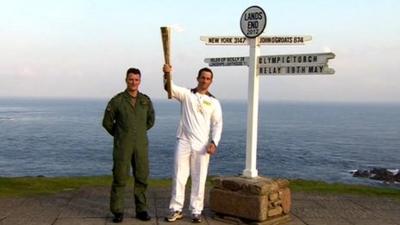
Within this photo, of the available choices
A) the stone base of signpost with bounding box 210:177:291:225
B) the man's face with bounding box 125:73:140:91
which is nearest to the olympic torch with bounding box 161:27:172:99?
the man's face with bounding box 125:73:140:91

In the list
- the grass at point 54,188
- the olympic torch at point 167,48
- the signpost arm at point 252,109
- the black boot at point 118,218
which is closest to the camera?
the olympic torch at point 167,48

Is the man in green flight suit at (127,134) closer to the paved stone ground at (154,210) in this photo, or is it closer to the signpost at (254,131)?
the paved stone ground at (154,210)

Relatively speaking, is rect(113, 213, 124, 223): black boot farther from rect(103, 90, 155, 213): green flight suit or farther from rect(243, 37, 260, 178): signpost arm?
rect(243, 37, 260, 178): signpost arm

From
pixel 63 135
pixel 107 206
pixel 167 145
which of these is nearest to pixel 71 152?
pixel 167 145

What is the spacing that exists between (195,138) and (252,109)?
108 cm

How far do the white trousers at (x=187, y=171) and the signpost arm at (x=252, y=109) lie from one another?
785mm

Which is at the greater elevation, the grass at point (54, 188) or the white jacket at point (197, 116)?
the white jacket at point (197, 116)

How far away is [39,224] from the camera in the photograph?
277 inches

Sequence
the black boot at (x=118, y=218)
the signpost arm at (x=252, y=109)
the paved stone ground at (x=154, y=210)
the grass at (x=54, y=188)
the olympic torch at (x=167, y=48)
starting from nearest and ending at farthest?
the olympic torch at (x=167, y=48)
the black boot at (x=118, y=218)
the paved stone ground at (x=154, y=210)
the signpost arm at (x=252, y=109)
the grass at (x=54, y=188)

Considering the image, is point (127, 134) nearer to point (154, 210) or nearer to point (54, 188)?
point (154, 210)

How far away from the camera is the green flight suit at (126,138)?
6977mm

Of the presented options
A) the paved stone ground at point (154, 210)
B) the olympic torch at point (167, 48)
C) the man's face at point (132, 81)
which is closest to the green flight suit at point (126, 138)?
the man's face at point (132, 81)

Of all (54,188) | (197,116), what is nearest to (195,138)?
(197,116)

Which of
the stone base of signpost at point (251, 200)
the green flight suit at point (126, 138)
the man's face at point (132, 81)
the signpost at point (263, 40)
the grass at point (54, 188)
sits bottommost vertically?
the grass at point (54, 188)
